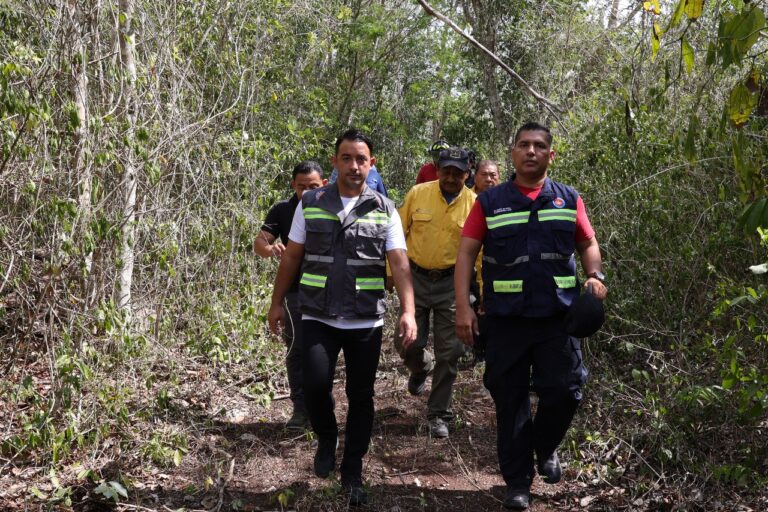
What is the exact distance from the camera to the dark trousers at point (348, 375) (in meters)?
4.34

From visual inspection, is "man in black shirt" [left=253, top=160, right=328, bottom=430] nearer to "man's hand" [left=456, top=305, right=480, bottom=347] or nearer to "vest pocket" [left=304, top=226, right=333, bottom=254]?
"vest pocket" [left=304, top=226, right=333, bottom=254]

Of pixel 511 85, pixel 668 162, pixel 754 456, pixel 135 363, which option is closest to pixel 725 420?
pixel 754 456

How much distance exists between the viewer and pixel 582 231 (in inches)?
175

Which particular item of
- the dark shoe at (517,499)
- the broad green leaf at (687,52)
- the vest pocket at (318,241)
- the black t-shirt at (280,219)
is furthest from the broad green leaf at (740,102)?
the black t-shirt at (280,219)

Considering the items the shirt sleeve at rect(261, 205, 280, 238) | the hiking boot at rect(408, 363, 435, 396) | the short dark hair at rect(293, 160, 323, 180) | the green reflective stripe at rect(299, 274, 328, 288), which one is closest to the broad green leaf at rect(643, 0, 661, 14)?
the green reflective stripe at rect(299, 274, 328, 288)

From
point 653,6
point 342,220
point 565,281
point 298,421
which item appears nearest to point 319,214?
point 342,220

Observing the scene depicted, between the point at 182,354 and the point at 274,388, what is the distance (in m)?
0.91

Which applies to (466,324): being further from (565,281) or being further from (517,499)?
(517,499)

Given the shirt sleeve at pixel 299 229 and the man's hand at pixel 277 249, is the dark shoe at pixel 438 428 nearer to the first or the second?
the man's hand at pixel 277 249

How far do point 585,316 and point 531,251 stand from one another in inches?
17.4

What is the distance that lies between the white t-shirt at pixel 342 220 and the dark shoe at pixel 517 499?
112 cm

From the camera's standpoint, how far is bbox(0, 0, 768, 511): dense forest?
4582 millimetres

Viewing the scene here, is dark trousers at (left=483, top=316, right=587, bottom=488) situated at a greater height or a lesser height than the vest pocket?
lesser

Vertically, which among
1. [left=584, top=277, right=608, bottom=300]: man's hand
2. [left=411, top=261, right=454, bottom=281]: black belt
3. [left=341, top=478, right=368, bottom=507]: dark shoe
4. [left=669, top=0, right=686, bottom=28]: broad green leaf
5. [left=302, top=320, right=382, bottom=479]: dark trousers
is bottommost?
[left=341, top=478, right=368, bottom=507]: dark shoe
